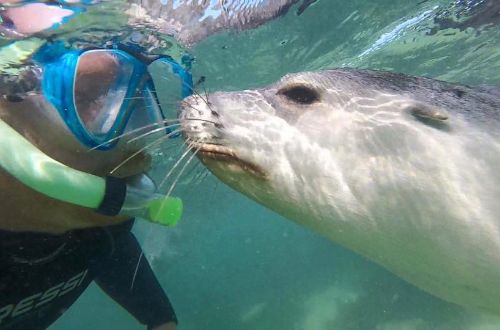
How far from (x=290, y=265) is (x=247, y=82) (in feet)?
43.8

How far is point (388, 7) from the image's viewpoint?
28.7 feet

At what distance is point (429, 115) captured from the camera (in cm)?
251

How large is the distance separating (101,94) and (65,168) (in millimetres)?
870

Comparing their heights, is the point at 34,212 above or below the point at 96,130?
below

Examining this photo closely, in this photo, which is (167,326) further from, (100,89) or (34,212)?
(100,89)

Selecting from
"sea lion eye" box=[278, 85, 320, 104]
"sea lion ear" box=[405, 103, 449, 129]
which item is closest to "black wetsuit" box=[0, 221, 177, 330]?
"sea lion eye" box=[278, 85, 320, 104]

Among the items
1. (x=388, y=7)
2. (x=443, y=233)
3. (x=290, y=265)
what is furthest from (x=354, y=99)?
(x=290, y=265)

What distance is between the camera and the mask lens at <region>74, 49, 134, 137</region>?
353 centimetres

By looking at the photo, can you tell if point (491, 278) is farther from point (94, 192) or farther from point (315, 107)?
point (94, 192)

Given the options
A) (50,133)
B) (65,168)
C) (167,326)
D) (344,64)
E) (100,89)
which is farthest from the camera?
(344,64)

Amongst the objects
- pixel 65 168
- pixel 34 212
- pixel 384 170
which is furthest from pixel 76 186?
pixel 384 170

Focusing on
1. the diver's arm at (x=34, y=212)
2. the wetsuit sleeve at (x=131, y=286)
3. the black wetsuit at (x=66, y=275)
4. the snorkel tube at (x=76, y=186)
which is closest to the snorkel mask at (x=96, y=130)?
the snorkel tube at (x=76, y=186)

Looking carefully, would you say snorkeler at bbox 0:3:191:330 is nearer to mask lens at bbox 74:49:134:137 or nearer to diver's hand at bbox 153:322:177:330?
mask lens at bbox 74:49:134:137

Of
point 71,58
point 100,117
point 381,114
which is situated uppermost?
point 71,58
